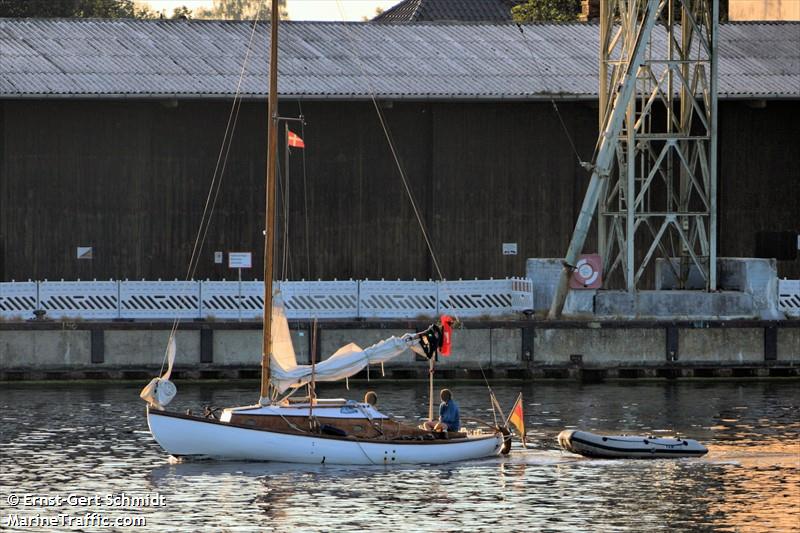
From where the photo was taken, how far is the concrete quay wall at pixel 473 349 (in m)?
49.0

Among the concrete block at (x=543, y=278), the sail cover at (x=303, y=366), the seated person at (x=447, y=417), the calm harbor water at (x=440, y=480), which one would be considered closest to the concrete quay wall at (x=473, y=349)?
the concrete block at (x=543, y=278)

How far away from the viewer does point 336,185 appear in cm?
5550

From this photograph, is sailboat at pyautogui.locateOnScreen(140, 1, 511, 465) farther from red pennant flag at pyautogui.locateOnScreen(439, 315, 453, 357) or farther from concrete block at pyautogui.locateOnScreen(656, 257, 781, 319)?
concrete block at pyautogui.locateOnScreen(656, 257, 781, 319)

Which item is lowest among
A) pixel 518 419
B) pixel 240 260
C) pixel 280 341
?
pixel 518 419

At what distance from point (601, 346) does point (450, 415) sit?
1431cm

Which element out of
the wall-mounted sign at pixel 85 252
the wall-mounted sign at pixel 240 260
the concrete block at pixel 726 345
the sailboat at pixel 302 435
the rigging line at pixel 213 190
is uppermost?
the rigging line at pixel 213 190

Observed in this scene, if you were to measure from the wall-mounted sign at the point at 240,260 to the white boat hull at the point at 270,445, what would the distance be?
17.4m

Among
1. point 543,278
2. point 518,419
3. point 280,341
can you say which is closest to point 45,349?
point 280,341

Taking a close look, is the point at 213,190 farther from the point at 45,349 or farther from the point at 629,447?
the point at 629,447

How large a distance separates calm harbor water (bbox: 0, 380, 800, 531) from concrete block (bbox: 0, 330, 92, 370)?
2.91 m

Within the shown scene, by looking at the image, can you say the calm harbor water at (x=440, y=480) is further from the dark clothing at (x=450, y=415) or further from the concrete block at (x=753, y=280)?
the concrete block at (x=753, y=280)

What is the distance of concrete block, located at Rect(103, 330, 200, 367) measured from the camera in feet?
161

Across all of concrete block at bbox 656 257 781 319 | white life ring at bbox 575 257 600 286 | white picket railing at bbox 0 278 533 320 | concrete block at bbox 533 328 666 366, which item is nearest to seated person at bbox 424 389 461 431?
white picket railing at bbox 0 278 533 320

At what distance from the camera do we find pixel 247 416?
36.6 m
